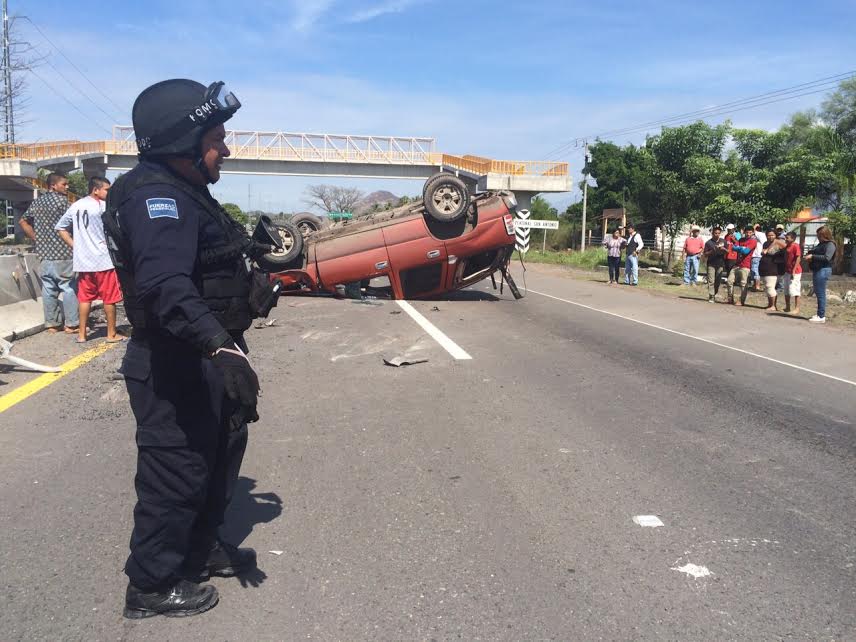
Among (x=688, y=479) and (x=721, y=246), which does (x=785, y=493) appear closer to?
(x=688, y=479)

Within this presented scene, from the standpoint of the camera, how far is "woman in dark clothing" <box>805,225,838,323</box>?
13141 mm

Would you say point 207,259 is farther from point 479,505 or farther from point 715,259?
point 715,259

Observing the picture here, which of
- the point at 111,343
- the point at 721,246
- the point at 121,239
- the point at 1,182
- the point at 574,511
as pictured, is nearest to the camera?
the point at 121,239

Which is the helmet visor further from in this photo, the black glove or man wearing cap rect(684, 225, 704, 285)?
man wearing cap rect(684, 225, 704, 285)

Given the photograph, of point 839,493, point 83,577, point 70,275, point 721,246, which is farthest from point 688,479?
point 721,246

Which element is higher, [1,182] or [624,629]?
[1,182]

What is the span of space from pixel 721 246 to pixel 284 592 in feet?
50.5

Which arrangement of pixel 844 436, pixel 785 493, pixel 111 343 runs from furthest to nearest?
pixel 111 343 → pixel 844 436 → pixel 785 493

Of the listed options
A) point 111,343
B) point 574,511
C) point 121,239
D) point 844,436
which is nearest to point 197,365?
point 121,239

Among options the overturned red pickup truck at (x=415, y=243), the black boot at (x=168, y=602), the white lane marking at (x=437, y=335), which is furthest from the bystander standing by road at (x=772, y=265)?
the black boot at (x=168, y=602)

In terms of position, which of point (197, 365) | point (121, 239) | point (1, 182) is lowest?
point (197, 365)

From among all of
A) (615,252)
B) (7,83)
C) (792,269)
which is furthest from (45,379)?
(7,83)

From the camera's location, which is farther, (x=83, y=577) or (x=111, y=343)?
(x=111, y=343)

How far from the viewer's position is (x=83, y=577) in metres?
3.14
